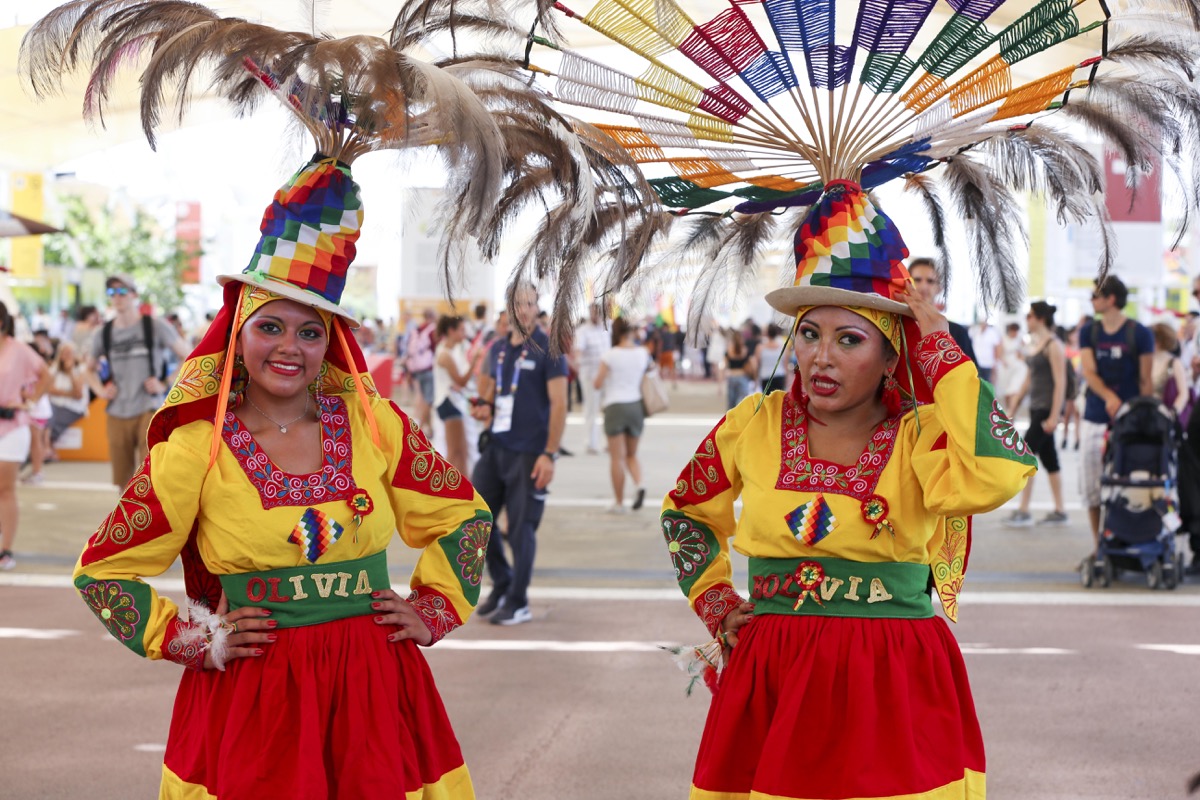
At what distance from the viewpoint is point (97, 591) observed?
9.55ft

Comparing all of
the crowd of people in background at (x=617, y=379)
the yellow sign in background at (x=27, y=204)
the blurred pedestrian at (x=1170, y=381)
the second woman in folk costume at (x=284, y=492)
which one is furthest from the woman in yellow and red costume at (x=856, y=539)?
the yellow sign in background at (x=27, y=204)

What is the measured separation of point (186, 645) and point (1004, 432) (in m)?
1.88

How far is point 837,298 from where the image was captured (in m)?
3.03

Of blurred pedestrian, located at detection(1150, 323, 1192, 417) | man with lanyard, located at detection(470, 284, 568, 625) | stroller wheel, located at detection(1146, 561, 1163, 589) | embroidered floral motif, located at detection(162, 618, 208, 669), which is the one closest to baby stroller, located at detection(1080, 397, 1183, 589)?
stroller wheel, located at detection(1146, 561, 1163, 589)

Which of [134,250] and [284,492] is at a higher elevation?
[134,250]

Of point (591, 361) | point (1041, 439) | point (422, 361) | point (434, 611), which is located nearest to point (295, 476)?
point (434, 611)

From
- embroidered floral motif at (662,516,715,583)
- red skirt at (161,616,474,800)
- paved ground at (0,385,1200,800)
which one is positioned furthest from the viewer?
paved ground at (0,385,1200,800)

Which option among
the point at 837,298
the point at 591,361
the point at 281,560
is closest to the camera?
the point at 281,560

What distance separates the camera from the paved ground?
500 centimetres

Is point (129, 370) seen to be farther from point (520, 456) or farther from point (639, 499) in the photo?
point (639, 499)

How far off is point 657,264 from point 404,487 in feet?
3.67

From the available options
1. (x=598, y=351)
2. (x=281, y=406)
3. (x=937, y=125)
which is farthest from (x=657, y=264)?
(x=598, y=351)

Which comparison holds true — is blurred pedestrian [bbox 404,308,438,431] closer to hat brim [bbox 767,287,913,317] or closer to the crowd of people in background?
the crowd of people in background

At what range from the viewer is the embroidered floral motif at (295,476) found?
9.67 ft
